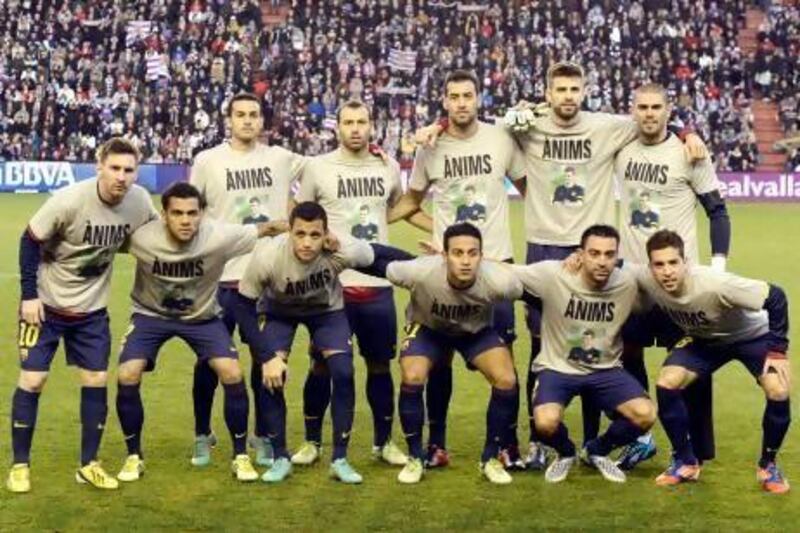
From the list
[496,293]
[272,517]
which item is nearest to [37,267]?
[272,517]

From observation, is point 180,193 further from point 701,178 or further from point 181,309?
point 701,178

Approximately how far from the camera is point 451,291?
9.20 metres

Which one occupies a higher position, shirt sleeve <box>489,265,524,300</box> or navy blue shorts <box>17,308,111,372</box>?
shirt sleeve <box>489,265,524,300</box>

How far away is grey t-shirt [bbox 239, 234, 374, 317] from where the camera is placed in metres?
9.22

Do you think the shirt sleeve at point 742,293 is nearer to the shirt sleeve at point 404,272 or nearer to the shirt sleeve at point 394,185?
the shirt sleeve at point 404,272

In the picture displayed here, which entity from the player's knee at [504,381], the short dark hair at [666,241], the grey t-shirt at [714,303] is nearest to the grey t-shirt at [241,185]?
the player's knee at [504,381]

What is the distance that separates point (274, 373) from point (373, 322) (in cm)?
98

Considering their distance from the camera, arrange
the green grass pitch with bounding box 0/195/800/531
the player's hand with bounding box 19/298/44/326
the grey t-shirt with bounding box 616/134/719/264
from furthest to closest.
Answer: the grey t-shirt with bounding box 616/134/719/264 → the player's hand with bounding box 19/298/44/326 → the green grass pitch with bounding box 0/195/800/531

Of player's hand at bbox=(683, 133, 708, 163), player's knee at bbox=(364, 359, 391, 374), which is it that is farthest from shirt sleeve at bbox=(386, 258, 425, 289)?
player's hand at bbox=(683, 133, 708, 163)

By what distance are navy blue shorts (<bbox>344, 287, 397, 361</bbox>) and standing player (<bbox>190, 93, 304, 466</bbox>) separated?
77 cm

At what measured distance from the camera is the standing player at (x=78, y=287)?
8711mm

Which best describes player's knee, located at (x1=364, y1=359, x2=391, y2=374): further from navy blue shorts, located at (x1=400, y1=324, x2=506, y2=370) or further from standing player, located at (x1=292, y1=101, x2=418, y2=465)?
navy blue shorts, located at (x1=400, y1=324, x2=506, y2=370)

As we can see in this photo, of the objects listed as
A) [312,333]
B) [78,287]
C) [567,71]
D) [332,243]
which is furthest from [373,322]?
[567,71]

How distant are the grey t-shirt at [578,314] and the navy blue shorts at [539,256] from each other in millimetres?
473
